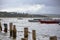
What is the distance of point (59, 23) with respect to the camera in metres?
54.5

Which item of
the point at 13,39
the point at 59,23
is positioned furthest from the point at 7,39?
the point at 59,23

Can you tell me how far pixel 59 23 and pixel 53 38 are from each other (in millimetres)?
46892

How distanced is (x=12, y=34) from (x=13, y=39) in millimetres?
905

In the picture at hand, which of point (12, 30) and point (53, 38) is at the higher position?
point (53, 38)

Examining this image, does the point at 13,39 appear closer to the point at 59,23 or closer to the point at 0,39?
the point at 0,39

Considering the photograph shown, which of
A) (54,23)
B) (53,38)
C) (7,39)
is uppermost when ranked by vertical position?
(53,38)

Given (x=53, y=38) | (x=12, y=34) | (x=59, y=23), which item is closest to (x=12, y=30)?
(x=12, y=34)

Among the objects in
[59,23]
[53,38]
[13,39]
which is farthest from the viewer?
[59,23]

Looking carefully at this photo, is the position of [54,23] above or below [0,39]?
below

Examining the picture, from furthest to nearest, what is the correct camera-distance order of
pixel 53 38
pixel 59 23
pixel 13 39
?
1. pixel 59 23
2. pixel 13 39
3. pixel 53 38

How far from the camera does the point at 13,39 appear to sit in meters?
18.9

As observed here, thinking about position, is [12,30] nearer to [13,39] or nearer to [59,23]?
[13,39]

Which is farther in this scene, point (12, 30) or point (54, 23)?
point (54, 23)

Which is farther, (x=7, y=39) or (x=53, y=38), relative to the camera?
(x=7, y=39)
